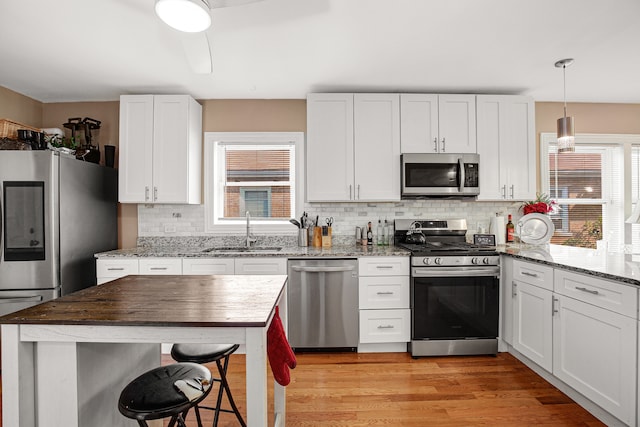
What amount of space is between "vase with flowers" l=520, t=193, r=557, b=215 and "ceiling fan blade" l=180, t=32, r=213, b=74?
3.34 meters

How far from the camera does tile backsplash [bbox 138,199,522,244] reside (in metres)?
3.61

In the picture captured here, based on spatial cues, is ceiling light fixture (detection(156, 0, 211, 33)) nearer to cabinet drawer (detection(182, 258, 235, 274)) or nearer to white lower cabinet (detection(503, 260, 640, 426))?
cabinet drawer (detection(182, 258, 235, 274))

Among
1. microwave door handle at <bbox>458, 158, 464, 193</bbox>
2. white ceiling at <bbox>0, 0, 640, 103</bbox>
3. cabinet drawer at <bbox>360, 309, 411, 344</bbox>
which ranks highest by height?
white ceiling at <bbox>0, 0, 640, 103</bbox>

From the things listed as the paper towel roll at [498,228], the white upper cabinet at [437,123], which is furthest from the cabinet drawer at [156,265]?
the paper towel roll at [498,228]

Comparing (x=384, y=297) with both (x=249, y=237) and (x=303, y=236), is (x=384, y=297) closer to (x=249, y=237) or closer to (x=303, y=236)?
(x=303, y=236)

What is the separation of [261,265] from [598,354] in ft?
7.89

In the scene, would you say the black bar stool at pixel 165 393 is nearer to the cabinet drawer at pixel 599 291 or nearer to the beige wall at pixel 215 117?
the cabinet drawer at pixel 599 291

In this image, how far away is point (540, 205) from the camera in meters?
3.50

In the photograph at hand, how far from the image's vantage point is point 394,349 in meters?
3.08

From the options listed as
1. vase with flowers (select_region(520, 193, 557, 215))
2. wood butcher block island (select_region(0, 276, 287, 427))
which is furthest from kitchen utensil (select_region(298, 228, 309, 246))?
vase with flowers (select_region(520, 193, 557, 215))

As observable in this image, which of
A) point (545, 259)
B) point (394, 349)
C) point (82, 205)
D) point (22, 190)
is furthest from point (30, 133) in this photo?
point (545, 259)

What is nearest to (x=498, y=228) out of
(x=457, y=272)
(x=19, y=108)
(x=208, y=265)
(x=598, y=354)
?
(x=457, y=272)

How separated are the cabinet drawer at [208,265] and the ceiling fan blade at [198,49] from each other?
1.59 metres

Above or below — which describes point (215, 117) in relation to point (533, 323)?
above
